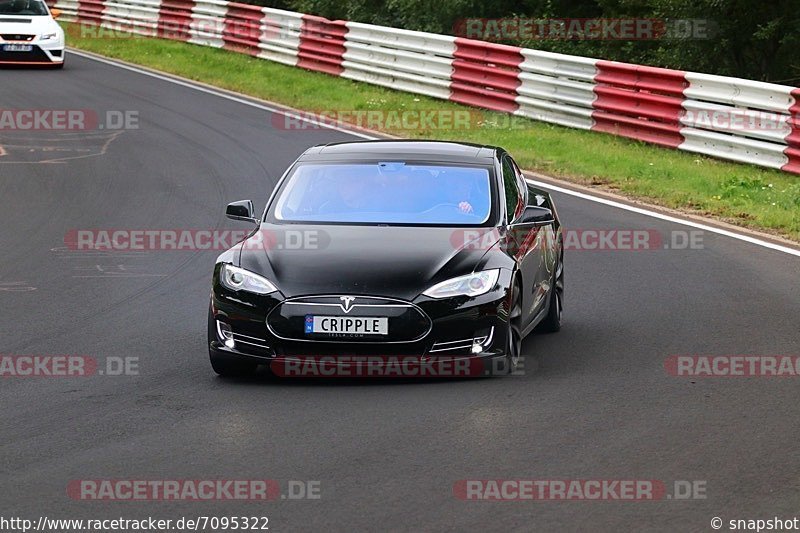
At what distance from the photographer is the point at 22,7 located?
100 ft

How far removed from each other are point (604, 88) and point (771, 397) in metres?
13.5

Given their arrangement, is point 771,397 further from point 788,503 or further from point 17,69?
point 17,69

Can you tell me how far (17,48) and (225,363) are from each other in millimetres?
22513

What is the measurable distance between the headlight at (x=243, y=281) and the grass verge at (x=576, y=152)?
7.68m

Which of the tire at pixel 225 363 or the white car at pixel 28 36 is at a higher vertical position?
the tire at pixel 225 363

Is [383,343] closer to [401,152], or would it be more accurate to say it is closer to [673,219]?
[401,152]

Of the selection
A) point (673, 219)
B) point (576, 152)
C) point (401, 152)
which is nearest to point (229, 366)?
point (401, 152)

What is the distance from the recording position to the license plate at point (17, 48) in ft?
98.2

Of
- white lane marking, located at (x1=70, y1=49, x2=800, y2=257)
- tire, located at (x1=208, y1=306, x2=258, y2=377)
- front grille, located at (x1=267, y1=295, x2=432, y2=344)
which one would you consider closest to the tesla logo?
front grille, located at (x1=267, y1=295, x2=432, y2=344)

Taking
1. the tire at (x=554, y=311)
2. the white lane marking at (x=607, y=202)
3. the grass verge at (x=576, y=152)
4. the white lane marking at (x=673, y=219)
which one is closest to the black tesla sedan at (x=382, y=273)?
the tire at (x=554, y=311)

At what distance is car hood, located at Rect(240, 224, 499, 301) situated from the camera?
8898 mm

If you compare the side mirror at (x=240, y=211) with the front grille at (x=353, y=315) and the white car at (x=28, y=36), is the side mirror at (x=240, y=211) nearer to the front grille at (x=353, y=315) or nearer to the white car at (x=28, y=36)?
the front grille at (x=353, y=315)

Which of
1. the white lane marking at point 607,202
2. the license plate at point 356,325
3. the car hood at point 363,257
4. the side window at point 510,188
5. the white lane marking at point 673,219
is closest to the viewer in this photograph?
the license plate at point 356,325

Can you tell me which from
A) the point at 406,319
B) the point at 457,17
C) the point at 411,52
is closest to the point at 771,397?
the point at 406,319
